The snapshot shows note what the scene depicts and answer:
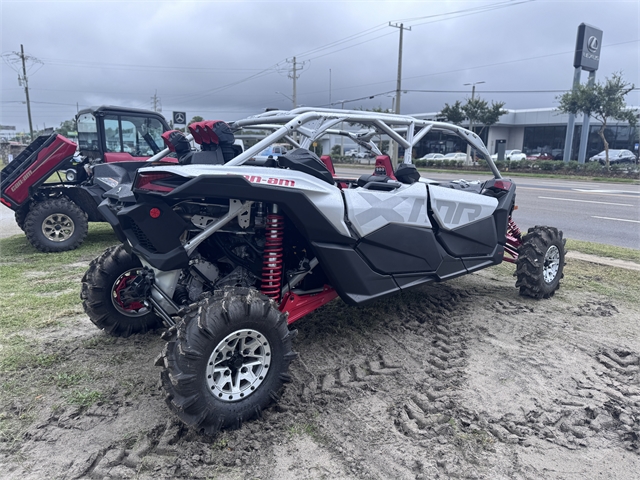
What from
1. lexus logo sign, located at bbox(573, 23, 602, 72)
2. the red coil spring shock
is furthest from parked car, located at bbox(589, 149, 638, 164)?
the red coil spring shock

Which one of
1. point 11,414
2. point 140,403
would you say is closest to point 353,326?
point 140,403

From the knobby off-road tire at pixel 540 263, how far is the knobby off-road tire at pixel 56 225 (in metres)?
6.91

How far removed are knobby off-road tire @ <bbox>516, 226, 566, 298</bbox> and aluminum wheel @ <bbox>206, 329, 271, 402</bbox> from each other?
3444 mm

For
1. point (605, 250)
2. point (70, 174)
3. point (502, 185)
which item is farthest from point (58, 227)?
point (605, 250)

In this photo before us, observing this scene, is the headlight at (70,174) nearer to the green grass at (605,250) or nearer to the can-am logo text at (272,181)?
the can-am logo text at (272,181)

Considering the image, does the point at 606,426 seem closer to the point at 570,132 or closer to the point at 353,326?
the point at 353,326

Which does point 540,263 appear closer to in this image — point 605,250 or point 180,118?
point 605,250

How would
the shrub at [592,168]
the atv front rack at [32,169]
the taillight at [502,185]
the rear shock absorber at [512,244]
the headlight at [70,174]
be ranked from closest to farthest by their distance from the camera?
1. the taillight at [502,185]
2. the rear shock absorber at [512,244]
3. the atv front rack at [32,169]
4. the headlight at [70,174]
5. the shrub at [592,168]

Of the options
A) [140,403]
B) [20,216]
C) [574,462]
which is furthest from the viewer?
[20,216]

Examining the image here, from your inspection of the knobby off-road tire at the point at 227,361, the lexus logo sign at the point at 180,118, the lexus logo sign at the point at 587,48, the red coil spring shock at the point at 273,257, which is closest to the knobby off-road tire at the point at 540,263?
the red coil spring shock at the point at 273,257

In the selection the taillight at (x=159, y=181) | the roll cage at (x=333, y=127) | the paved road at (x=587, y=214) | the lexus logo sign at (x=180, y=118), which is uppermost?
the lexus logo sign at (x=180, y=118)

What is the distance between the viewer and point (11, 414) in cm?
307

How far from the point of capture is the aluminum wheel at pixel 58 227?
798 centimetres

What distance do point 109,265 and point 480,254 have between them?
3.49 meters
